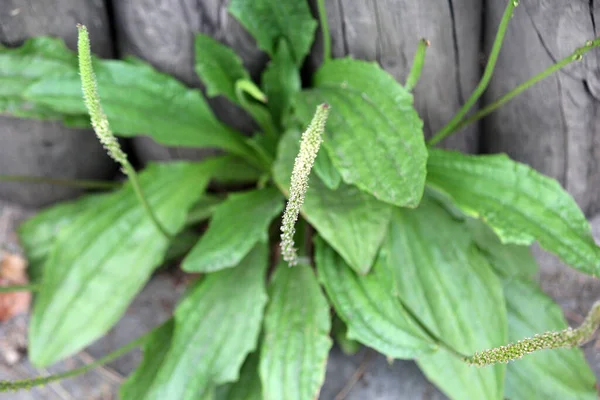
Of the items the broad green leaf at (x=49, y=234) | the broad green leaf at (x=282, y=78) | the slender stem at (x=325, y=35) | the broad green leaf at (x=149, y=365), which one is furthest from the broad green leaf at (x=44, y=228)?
the slender stem at (x=325, y=35)

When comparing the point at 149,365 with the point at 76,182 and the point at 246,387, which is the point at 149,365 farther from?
the point at 76,182

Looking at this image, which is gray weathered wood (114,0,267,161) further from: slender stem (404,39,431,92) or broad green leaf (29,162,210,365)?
slender stem (404,39,431,92)

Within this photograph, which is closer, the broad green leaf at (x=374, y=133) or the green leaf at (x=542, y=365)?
the broad green leaf at (x=374, y=133)

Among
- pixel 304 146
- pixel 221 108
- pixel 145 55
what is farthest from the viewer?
pixel 221 108

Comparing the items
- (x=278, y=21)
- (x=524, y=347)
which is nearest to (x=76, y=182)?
(x=278, y=21)

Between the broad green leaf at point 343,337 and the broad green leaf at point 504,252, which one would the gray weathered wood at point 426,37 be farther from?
the broad green leaf at point 343,337

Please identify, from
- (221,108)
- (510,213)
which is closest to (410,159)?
(510,213)

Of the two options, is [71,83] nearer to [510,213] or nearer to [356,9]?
[356,9]
